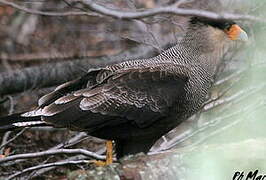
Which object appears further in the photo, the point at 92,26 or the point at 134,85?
the point at 92,26

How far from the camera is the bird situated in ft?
13.5

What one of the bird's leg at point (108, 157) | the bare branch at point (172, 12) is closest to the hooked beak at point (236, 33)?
the bird's leg at point (108, 157)

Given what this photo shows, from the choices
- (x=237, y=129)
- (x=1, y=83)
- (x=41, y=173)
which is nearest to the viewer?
(x=237, y=129)

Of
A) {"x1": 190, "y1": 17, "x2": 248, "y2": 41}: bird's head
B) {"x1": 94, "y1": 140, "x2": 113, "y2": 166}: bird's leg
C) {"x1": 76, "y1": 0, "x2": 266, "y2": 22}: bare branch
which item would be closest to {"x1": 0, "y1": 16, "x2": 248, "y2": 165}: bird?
{"x1": 94, "y1": 140, "x2": 113, "y2": 166}: bird's leg

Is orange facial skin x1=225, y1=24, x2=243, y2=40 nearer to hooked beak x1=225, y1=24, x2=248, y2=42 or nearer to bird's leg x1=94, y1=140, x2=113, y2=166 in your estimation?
hooked beak x1=225, y1=24, x2=248, y2=42

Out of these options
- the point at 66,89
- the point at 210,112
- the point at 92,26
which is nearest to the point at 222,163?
the point at 66,89

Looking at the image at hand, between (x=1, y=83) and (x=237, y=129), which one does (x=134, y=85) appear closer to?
(x=237, y=129)

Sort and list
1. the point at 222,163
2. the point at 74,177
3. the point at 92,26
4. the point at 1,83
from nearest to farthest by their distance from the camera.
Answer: the point at 222,163 → the point at 74,177 → the point at 1,83 → the point at 92,26

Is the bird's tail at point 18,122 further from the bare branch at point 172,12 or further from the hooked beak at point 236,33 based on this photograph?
the hooked beak at point 236,33

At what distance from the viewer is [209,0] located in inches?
218

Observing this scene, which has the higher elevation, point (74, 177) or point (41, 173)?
point (41, 173)

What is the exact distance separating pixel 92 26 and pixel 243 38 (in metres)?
3.64

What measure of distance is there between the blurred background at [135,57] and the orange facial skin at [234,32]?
4.4 inches

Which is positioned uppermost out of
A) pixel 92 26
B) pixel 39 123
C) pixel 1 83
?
pixel 92 26
